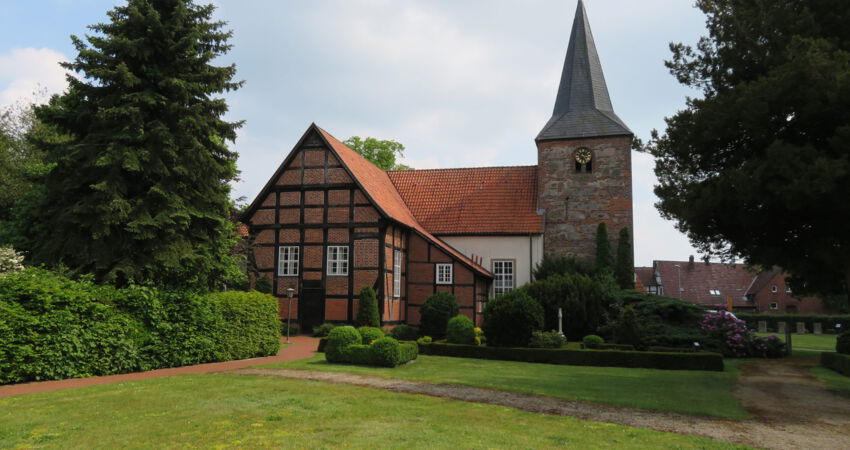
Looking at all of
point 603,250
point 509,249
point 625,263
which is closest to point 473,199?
point 509,249

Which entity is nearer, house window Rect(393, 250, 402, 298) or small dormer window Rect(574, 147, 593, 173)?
house window Rect(393, 250, 402, 298)

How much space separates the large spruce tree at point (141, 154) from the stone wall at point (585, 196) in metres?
18.6

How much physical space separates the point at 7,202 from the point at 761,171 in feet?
92.0

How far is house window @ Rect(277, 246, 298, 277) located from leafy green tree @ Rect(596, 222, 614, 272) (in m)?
14.7

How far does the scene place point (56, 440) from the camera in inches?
286

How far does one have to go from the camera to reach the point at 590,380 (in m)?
14.4

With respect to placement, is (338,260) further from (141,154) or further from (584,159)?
(584,159)

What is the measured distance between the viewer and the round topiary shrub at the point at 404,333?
23097mm

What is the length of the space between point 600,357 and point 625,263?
1101cm

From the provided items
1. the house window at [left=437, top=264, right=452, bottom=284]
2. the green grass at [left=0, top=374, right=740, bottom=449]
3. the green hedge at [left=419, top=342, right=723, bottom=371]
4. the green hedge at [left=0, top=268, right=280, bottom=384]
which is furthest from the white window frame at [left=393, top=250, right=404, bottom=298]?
the green grass at [left=0, top=374, right=740, bottom=449]

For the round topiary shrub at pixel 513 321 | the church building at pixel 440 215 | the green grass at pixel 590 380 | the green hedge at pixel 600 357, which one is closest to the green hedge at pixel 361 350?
the green grass at pixel 590 380

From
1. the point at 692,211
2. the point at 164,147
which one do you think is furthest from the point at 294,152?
the point at 692,211

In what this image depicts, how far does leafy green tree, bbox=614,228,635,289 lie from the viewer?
91.8 ft

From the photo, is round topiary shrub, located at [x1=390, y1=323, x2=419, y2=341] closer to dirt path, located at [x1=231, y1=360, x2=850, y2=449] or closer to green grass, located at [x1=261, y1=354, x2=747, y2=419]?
green grass, located at [x1=261, y1=354, x2=747, y2=419]
